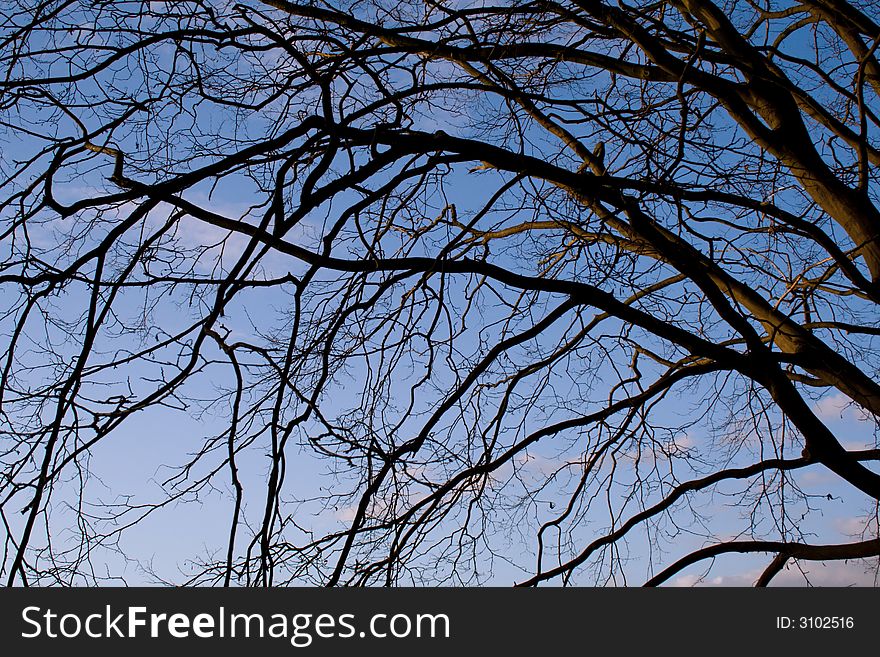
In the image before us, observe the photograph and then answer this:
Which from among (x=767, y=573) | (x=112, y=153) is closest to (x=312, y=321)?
(x=112, y=153)

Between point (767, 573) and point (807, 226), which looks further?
point (767, 573)

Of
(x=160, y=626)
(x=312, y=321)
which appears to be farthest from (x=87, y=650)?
(x=312, y=321)

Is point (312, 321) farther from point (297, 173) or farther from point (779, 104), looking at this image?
point (779, 104)

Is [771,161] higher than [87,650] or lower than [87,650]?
higher

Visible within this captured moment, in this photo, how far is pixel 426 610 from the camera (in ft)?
13.8

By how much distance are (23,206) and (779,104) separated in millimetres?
4762

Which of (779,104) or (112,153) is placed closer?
(112,153)

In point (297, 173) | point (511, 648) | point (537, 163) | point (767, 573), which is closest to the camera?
point (511, 648)

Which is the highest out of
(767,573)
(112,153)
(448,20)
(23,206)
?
(448,20)

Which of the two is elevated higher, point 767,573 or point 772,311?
point 772,311

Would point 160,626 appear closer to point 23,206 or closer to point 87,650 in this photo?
point 87,650

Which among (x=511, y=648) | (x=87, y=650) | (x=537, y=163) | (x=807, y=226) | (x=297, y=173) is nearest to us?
(x=87, y=650)

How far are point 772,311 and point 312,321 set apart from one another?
3.04 m

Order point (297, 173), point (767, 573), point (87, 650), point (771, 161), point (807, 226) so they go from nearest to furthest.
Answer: point (87, 650)
point (297, 173)
point (771, 161)
point (807, 226)
point (767, 573)
